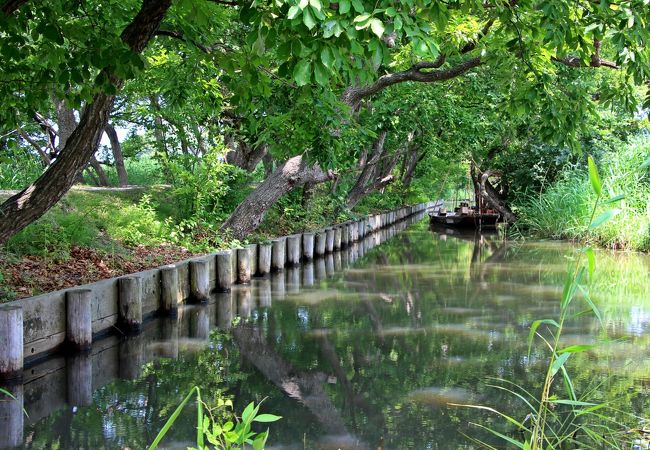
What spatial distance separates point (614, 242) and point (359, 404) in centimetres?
1465

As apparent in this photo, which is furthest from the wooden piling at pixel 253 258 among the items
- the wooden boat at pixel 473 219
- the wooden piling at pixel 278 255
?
the wooden boat at pixel 473 219

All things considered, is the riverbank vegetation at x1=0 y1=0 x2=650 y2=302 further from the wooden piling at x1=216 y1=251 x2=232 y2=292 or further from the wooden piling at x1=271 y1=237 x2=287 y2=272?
the wooden piling at x1=216 y1=251 x2=232 y2=292

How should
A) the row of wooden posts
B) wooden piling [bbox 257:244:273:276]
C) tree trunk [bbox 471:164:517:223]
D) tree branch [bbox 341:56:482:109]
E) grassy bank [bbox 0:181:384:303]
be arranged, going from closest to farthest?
the row of wooden posts, grassy bank [bbox 0:181:384:303], tree branch [bbox 341:56:482:109], wooden piling [bbox 257:244:273:276], tree trunk [bbox 471:164:517:223]

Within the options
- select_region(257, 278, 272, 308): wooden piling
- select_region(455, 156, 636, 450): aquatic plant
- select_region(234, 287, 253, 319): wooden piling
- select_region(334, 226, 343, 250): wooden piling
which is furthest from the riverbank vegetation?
select_region(455, 156, 636, 450): aquatic plant

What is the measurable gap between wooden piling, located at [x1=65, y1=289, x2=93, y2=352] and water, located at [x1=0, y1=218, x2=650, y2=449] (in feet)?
0.76

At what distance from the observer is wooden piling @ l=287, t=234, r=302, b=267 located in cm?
1584

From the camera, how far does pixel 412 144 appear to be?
24266mm

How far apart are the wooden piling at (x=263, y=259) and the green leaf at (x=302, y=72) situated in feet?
33.5

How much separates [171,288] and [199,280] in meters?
0.95

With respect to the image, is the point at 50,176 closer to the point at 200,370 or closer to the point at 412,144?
the point at 200,370

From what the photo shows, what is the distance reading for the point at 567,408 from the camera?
19.6 ft

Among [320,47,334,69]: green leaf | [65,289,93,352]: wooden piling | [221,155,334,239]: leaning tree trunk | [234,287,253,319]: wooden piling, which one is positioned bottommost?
[234,287,253,319]: wooden piling

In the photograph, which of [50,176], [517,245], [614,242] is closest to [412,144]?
[517,245]

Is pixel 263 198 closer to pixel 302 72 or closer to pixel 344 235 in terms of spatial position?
pixel 344 235
